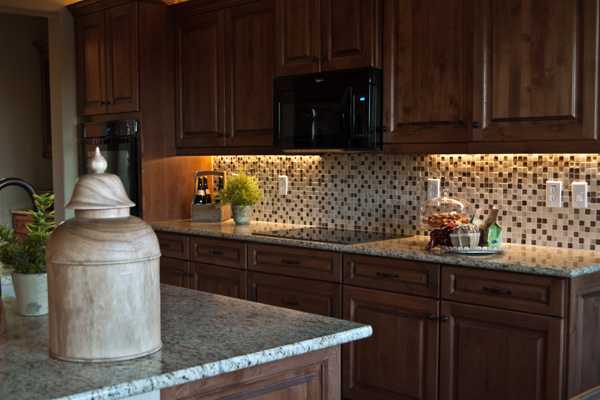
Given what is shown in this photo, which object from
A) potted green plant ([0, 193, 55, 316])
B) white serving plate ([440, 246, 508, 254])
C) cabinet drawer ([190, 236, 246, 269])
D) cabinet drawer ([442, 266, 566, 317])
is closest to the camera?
potted green plant ([0, 193, 55, 316])

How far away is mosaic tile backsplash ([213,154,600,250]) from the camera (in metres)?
3.10

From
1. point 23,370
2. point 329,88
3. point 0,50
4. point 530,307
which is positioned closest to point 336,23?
point 329,88

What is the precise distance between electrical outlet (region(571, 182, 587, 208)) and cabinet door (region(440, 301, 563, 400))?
699 millimetres

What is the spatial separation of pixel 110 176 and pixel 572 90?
2.09 m

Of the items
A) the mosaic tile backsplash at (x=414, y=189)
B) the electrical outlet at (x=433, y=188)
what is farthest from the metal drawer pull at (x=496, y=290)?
the electrical outlet at (x=433, y=188)

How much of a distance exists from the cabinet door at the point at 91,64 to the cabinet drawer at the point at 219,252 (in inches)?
57.1

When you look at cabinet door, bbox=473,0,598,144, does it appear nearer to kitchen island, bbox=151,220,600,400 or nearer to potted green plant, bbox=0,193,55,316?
kitchen island, bbox=151,220,600,400

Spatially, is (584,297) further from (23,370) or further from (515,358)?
(23,370)

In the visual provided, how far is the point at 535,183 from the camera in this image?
3.20 metres

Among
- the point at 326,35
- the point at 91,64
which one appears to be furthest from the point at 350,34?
the point at 91,64

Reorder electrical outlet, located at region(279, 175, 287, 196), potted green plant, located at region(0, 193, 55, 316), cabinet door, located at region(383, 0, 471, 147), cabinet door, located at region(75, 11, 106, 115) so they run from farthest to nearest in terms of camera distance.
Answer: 1. cabinet door, located at region(75, 11, 106, 115)
2. electrical outlet, located at region(279, 175, 287, 196)
3. cabinet door, located at region(383, 0, 471, 147)
4. potted green plant, located at region(0, 193, 55, 316)

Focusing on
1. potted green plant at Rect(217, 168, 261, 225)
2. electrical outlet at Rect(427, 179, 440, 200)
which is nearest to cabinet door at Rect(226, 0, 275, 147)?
potted green plant at Rect(217, 168, 261, 225)

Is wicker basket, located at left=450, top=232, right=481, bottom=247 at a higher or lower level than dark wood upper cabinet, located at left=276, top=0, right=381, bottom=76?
lower

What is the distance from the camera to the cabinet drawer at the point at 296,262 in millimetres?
3330
